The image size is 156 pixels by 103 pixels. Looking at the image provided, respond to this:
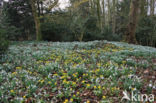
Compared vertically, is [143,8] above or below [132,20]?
above

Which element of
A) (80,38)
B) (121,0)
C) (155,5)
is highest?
(121,0)

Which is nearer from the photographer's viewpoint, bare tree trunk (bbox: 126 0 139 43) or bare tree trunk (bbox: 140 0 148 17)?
bare tree trunk (bbox: 126 0 139 43)

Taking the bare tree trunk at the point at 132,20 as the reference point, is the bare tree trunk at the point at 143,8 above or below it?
above

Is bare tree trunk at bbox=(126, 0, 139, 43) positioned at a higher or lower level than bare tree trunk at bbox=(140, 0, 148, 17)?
lower

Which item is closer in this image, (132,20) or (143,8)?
(132,20)

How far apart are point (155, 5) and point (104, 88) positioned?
20.4 m

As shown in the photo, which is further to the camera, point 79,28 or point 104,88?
point 79,28

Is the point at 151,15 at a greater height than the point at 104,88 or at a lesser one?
greater

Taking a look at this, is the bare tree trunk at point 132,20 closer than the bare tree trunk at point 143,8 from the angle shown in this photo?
Yes

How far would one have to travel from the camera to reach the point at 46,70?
14.5ft

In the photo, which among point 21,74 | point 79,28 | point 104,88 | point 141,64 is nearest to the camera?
point 104,88

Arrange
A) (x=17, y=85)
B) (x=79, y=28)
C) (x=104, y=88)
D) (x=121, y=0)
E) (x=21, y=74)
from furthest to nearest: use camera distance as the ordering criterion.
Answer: (x=121, y=0)
(x=79, y=28)
(x=21, y=74)
(x=17, y=85)
(x=104, y=88)

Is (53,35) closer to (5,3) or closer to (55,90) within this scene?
(5,3)

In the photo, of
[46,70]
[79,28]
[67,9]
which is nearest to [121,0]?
[67,9]
